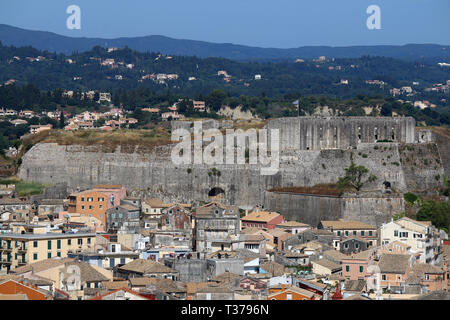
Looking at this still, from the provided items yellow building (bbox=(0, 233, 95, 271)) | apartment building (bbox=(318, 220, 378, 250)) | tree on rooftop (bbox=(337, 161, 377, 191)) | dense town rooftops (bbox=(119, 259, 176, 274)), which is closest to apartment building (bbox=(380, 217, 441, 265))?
apartment building (bbox=(318, 220, 378, 250))

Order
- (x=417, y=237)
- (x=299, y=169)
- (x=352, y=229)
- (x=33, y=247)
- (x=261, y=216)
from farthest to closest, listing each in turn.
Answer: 1. (x=299, y=169)
2. (x=261, y=216)
3. (x=352, y=229)
4. (x=417, y=237)
5. (x=33, y=247)

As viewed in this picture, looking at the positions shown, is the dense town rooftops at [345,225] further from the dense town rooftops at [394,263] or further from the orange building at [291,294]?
the orange building at [291,294]

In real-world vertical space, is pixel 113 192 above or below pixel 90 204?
above

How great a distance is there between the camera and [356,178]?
6238 cm

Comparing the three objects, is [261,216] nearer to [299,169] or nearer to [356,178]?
[356,178]

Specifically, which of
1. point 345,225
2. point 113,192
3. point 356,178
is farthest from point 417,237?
point 113,192

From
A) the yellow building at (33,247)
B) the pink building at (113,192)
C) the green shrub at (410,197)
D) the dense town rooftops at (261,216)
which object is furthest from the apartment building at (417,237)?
the pink building at (113,192)

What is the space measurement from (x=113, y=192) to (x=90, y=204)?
3938mm

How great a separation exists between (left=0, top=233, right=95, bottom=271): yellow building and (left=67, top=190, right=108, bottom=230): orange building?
1357 cm

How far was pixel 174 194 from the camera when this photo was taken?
225ft

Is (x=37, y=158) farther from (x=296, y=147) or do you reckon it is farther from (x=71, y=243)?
(x=71, y=243)

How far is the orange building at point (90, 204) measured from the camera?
5784 centimetres

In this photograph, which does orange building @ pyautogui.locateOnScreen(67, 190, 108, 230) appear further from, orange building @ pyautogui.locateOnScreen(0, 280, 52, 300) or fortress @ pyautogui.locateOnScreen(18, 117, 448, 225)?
orange building @ pyautogui.locateOnScreen(0, 280, 52, 300)
